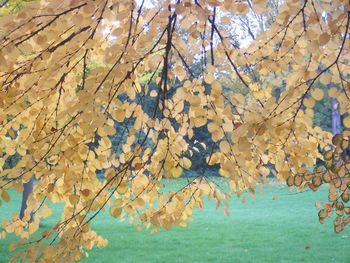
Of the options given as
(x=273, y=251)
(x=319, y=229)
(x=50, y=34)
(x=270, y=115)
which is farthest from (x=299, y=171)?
(x=319, y=229)

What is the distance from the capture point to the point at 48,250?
1632 millimetres

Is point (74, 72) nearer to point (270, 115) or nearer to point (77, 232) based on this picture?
point (77, 232)

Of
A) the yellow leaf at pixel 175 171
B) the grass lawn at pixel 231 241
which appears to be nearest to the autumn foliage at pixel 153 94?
the yellow leaf at pixel 175 171

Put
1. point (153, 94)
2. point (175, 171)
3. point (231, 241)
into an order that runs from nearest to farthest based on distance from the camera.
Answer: point (175, 171), point (153, 94), point (231, 241)

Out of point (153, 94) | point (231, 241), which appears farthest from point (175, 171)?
point (231, 241)

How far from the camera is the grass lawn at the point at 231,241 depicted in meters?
5.93

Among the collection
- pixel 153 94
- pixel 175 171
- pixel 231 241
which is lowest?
pixel 231 241

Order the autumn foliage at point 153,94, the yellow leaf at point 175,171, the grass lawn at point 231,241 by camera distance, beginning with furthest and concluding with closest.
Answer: the grass lawn at point 231,241
the yellow leaf at point 175,171
the autumn foliage at point 153,94

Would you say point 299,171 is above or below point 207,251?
above

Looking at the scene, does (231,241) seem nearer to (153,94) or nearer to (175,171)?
(153,94)

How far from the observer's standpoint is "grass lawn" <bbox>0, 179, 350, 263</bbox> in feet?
19.5

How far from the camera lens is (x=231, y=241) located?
22.8ft

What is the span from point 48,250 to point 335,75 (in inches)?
41.5

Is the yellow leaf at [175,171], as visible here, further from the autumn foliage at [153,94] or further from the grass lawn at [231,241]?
the grass lawn at [231,241]
